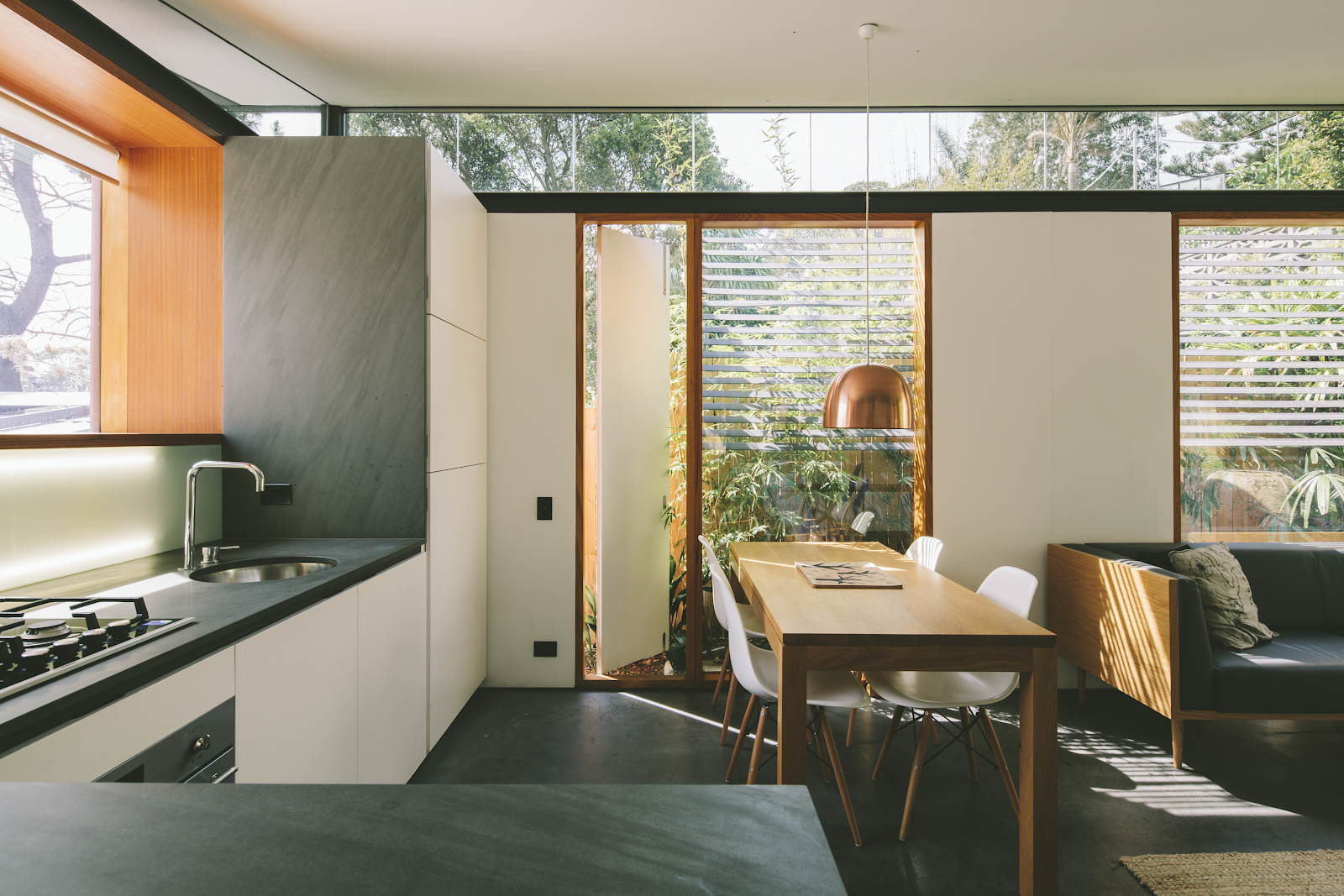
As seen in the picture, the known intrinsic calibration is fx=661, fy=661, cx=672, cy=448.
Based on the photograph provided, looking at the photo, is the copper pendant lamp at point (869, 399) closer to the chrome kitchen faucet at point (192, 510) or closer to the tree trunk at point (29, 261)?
the chrome kitchen faucet at point (192, 510)

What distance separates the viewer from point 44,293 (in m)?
2.18

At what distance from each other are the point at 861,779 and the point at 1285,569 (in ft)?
8.27

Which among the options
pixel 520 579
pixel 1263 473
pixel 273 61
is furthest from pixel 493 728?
pixel 1263 473

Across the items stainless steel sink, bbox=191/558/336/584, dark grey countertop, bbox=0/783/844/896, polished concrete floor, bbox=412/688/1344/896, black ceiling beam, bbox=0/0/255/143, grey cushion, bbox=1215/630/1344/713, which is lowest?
polished concrete floor, bbox=412/688/1344/896

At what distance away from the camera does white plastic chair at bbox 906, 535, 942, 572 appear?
320 centimetres

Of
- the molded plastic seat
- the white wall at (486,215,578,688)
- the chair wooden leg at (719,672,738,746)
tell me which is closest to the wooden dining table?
the molded plastic seat

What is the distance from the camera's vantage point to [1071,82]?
3.20 m

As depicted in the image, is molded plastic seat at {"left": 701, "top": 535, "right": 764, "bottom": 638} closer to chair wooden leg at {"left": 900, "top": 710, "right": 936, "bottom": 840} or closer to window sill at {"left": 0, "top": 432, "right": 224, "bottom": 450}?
chair wooden leg at {"left": 900, "top": 710, "right": 936, "bottom": 840}

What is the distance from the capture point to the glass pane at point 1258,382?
3648 mm

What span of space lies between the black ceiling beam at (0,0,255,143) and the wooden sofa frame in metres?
4.21

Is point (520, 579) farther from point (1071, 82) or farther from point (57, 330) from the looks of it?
point (1071, 82)

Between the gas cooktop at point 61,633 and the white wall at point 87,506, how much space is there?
35 cm

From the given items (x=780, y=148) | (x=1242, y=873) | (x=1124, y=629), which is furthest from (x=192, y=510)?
(x=1124, y=629)

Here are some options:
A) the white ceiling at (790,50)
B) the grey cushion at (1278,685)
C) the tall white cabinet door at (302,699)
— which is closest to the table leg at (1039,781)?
the grey cushion at (1278,685)
